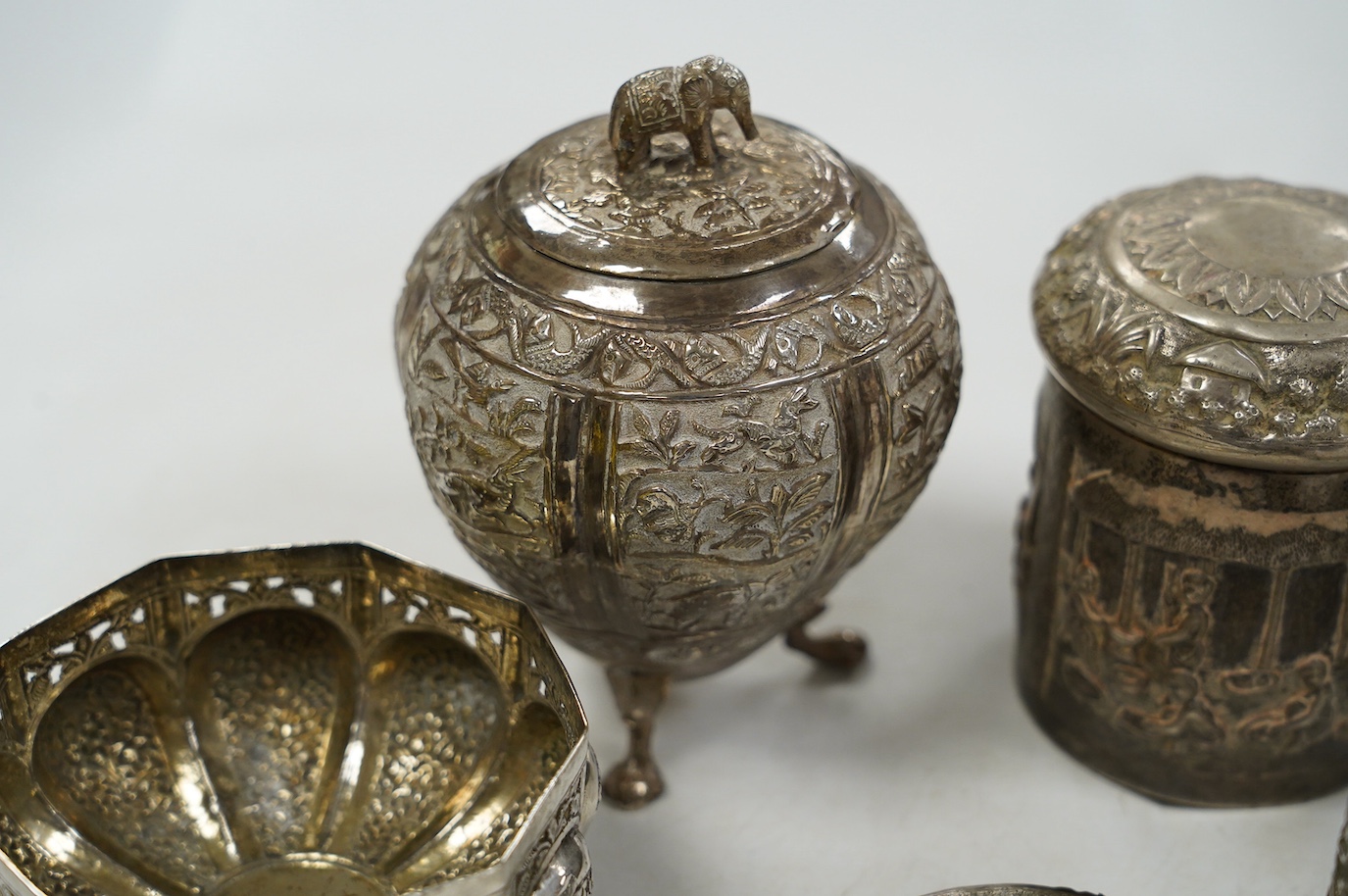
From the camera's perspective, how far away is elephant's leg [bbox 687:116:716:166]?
1.80 meters

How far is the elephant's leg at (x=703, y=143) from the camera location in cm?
180

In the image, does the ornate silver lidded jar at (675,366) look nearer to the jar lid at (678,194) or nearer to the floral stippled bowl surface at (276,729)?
the jar lid at (678,194)

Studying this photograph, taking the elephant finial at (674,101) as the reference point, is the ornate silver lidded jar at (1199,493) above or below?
below

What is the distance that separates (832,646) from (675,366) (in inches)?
32.3

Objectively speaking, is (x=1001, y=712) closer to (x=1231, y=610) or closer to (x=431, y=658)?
(x=1231, y=610)

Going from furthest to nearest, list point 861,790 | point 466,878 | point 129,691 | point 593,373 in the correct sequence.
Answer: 1. point 861,790
2. point 129,691
3. point 593,373
4. point 466,878

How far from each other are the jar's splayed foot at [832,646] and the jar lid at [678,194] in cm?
74

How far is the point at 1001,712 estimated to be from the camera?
235 centimetres

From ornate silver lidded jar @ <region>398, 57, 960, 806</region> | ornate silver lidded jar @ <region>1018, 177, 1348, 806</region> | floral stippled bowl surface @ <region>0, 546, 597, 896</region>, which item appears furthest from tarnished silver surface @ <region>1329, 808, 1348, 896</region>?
floral stippled bowl surface @ <region>0, 546, 597, 896</region>

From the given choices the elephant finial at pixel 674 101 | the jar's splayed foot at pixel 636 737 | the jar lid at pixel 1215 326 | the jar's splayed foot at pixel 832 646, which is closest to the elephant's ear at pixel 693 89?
the elephant finial at pixel 674 101

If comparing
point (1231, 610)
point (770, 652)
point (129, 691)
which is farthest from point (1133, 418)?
point (129, 691)

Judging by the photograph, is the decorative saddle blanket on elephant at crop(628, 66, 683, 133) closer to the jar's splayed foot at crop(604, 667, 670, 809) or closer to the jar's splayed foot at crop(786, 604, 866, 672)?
the jar's splayed foot at crop(604, 667, 670, 809)

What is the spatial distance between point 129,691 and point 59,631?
15cm

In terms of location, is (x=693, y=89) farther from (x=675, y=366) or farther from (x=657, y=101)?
(x=675, y=366)
